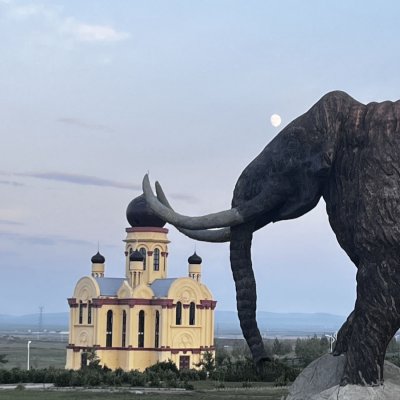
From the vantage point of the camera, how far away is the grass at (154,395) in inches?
915

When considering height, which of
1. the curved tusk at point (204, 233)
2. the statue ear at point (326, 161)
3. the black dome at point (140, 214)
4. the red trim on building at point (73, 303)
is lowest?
the red trim on building at point (73, 303)

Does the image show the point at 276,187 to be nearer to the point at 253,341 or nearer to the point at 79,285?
the point at 253,341

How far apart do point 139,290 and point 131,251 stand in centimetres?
278

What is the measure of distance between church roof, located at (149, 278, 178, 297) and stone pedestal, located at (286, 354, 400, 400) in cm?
2900

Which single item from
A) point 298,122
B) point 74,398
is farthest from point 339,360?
point 74,398

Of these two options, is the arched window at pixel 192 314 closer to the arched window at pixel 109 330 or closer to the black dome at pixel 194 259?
the black dome at pixel 194 259

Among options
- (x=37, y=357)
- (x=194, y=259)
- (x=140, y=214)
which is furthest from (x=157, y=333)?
(x=37, y=357)

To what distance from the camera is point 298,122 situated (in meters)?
8.39

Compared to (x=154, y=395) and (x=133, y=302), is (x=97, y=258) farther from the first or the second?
(x=154, y=395)

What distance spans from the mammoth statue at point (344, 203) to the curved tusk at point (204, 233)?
21mm

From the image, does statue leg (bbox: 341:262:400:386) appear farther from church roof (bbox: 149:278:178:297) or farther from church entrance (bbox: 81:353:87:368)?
church entrance (bbox: 81:353:87:368)

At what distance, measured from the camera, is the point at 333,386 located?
808 cm

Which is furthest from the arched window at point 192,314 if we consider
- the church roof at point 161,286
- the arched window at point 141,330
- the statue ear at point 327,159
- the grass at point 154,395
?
the statue ear at point 327,159

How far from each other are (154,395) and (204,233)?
1642 cm
